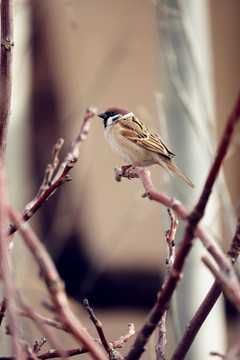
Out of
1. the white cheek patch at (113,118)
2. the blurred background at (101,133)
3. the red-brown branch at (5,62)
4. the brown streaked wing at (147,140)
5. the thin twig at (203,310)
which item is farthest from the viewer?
the blurred background at (101,133)

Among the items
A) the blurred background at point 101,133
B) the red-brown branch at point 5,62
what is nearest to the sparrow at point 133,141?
the red-brown branch at point 5,62

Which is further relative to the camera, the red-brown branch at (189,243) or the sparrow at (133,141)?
the sparrow at (133,141)

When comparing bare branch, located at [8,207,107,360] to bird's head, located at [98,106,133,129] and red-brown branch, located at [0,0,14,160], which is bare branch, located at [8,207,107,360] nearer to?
red-brown branch, located at [0,0,14,160]

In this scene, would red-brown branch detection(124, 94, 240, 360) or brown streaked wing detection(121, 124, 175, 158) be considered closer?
red-brown branch detection(124, 94, 240, 360)

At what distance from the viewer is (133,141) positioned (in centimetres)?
213

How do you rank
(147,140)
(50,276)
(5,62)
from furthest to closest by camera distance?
1. (147,140)
2. (5,62)
3. (50,276)

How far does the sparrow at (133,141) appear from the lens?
6.61 ft

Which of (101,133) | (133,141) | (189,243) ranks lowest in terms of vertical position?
(189,243)

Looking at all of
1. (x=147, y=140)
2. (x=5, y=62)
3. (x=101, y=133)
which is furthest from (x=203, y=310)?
(x=101, y=133)

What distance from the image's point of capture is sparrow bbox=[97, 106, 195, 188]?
2.02 m

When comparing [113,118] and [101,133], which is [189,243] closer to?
[113,118]

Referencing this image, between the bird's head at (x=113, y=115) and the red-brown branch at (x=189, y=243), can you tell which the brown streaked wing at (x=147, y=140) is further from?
the red-brown branch at (x=189, y=243)

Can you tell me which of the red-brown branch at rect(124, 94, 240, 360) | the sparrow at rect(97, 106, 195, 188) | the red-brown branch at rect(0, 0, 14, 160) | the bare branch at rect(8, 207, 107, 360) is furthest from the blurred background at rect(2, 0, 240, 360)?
the bare branch at rect(8, 207, 107, 360)

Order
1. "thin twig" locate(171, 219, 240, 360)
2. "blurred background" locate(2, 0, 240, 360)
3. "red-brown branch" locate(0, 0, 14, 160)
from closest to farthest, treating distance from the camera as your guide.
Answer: "thin twig" locate(171, 219, 240, 360) → "red-brown branch" locate(0, 0, 14, 160) → "blurred background" locate(2, 0, 240, 360)
